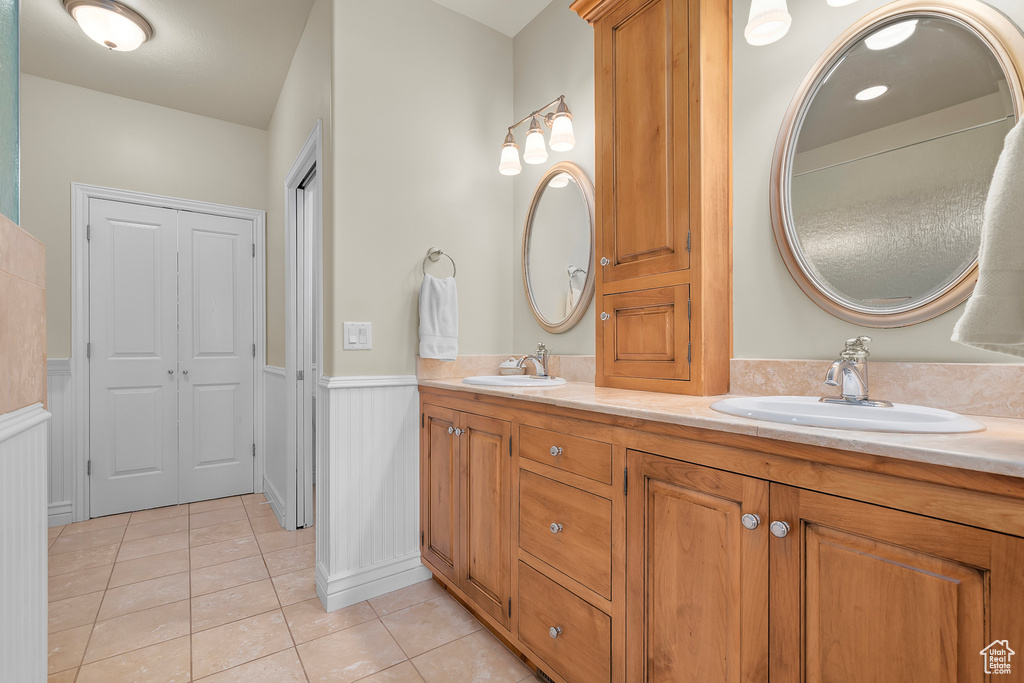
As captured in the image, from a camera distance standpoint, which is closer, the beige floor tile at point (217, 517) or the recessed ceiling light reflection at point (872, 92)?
the recessed ceiling light reflection at point (872, 92)

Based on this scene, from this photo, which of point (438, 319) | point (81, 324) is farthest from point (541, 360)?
point (81, 324)

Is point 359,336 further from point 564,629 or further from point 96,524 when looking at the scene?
point 96,524

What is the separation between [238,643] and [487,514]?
100 cm

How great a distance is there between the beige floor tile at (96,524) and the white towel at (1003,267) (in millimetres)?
3845

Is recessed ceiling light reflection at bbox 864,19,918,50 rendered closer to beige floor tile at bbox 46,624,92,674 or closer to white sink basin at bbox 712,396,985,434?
white sink basin at bbox 712,396,985,434

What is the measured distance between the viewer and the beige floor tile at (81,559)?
7.27 ft

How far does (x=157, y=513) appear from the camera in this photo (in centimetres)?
→ 301

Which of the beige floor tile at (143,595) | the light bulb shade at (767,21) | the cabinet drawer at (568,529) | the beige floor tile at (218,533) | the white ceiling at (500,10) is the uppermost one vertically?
the white ceiling at (500,10)

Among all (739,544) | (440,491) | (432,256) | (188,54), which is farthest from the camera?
(188,54)

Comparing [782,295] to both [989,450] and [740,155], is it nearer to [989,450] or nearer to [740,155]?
[740,155]

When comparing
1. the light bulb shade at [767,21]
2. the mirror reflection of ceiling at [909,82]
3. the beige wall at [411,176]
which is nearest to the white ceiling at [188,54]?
the beige wall at [411,176]

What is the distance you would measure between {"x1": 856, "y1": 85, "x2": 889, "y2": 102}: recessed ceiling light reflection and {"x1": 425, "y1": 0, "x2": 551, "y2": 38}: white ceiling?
1570mm

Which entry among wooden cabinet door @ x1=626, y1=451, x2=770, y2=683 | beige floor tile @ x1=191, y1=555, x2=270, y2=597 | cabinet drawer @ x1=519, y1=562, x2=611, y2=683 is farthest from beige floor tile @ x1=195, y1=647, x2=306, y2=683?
wooden cabinet door @ x1=626, y1=451, x2=770, y2=683

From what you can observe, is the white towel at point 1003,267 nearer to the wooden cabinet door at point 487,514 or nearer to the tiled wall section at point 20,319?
the wooden cabinet door at point 487,514
